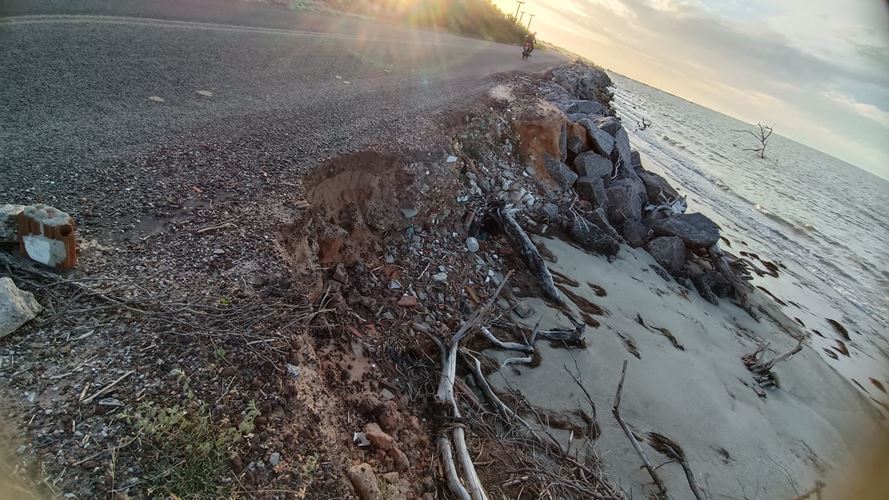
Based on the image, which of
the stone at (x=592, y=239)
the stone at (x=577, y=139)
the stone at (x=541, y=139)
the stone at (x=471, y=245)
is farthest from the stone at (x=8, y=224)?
the stone at (x=577, y=139)

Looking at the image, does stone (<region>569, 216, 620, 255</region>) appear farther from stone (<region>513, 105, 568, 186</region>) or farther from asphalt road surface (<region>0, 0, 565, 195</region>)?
asphalt road surface (<region>0, 0, 565, 195</region>)

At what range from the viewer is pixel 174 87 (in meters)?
5.68

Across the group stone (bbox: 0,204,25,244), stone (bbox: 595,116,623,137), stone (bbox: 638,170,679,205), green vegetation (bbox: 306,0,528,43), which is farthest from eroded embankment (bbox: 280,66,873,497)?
green vegetation (bbox: 306,0,528,43)

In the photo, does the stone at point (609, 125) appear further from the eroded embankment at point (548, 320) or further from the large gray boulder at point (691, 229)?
the large gray boulder at point (691, 229)

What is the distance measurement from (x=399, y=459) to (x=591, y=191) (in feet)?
25.1

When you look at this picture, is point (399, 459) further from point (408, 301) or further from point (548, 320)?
point (548, 320)

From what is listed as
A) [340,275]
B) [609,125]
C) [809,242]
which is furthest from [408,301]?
[809,242]

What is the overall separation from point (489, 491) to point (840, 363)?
353 inches

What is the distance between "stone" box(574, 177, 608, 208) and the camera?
9438mm

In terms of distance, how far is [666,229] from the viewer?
9.44m

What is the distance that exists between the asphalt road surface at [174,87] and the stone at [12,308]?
1.14 meters

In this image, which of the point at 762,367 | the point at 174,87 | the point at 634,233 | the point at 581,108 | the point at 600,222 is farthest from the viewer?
the point at 581,108

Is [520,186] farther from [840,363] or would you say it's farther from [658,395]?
[840,363]

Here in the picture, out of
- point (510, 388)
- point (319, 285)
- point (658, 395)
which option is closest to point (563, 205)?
point (658, 395)
